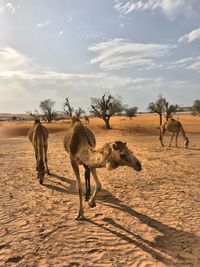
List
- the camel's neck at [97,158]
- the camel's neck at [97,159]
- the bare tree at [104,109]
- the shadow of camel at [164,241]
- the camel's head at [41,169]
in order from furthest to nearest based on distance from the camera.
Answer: the bare tree at [104,109]
the camel's head at [41,169]
the camel's neck at [97,159]
the camel's neck at [97,158]
the shadow of camel at [164,241]

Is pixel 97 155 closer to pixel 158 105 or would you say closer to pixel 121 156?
pixel 121 156

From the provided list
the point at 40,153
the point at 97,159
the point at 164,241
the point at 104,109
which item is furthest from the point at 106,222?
the point at 104,109

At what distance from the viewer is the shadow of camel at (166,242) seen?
512cm

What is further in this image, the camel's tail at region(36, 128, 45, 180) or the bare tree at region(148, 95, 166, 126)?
the bare tree at region(148, 95, 166, 126)

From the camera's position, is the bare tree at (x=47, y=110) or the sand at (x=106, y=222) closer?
the sand at (x=106, y=222)

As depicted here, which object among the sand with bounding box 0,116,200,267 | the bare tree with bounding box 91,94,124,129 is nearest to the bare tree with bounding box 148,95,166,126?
the bare tree with bounding box 91,94,124,129

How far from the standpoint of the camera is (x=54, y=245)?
5574 millimetres

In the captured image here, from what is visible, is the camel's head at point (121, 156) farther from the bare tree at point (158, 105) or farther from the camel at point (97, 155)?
the bare tree at point (158, 105)

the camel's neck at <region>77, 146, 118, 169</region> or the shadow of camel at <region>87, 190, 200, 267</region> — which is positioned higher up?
the camel's neck at <region>77, 146, 118, 169</region>

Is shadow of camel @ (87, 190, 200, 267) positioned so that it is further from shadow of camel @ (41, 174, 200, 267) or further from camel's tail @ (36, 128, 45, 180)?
camel's tail @ (36, 128, 45, 180)

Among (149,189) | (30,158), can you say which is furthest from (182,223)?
(30,158)

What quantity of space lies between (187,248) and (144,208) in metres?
2.08

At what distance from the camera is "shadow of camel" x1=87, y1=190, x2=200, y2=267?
16.8ft

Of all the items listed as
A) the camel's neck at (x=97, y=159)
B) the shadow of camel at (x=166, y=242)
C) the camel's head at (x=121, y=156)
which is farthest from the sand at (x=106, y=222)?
the camel's head at (x=121, y=156)
